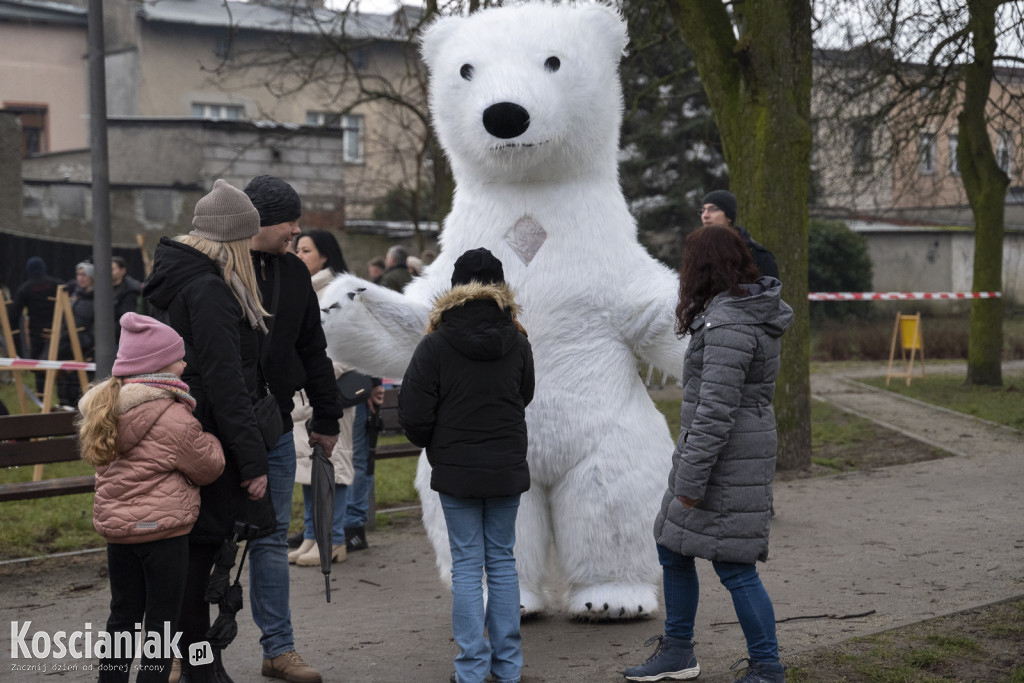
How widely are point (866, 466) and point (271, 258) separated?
6685mm

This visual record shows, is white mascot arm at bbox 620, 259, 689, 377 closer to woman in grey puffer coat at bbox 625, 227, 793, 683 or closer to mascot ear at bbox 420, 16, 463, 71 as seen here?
woman in grey puffer coat at bbox 625, 227, 793, 683

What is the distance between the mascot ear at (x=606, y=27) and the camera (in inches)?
205

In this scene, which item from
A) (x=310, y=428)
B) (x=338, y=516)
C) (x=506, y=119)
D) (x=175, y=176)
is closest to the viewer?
(x=310, y=428)

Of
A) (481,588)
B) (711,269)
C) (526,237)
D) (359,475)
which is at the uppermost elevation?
(526,237)

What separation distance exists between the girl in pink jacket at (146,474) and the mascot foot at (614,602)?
1.96 m

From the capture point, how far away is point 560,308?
4875 millimetres

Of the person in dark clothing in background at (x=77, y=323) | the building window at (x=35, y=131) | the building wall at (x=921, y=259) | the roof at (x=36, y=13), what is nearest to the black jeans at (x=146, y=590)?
the person in dark clothing in background at (x=77, y=323)

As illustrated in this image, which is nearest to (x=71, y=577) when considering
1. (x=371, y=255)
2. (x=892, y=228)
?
(x=371, y=255)

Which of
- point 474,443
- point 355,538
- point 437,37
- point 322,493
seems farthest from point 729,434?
point 355,538

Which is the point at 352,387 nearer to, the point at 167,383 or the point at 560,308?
the point at 560,308

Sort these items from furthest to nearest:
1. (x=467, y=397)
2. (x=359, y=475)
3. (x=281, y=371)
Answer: (x=359, y=475)
(x=281, y=371)
(x=467, y=397)

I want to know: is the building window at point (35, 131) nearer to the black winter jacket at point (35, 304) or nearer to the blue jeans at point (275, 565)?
the black winter jacket at point (35, 304)

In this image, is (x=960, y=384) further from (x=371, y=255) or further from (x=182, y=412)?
(x=182, y=412)

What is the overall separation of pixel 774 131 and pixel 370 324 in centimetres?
464
